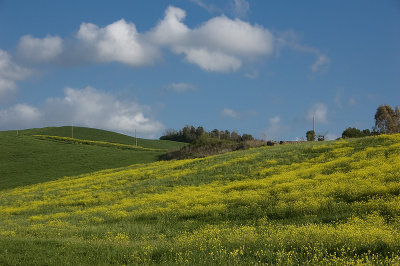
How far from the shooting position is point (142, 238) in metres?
13.5

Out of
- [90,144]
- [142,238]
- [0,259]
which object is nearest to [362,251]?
[142,238]

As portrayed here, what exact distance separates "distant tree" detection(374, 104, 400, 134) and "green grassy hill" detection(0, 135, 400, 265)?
67.5 meters

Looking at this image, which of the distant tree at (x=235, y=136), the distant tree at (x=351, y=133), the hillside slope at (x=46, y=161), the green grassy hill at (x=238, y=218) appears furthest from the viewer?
the distant tree at (x=235, y=136)

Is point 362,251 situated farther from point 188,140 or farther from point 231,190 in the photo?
point 188,140

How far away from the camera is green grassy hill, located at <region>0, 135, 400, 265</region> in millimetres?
9703

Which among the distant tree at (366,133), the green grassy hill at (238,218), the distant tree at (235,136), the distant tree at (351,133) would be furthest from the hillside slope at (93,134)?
the green grassy hill at (238,218)

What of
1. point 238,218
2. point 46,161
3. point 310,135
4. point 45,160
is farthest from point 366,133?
point 238,218

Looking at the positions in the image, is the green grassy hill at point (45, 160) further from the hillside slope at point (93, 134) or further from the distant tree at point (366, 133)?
the distant tree at point (366, 133)

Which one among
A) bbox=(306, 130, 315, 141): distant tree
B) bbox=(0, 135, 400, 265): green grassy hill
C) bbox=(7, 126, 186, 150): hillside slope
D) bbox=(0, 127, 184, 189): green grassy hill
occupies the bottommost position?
bbox=(0, 135, 400, 265): green grassy hill

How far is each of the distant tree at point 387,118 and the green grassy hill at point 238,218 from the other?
221 feet

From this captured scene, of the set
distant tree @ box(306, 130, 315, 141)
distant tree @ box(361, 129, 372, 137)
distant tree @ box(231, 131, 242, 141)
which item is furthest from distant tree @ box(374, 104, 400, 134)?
distant tree @ box(231, 131, 242, 141)

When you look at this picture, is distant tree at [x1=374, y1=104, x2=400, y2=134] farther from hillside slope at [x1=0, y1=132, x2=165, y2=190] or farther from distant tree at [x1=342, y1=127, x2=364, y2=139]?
hillside slope at [x1=0, y1=132, x2=165, y2=190]

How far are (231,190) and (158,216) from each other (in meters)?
6.59

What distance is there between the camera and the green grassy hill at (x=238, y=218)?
970 centimetres
